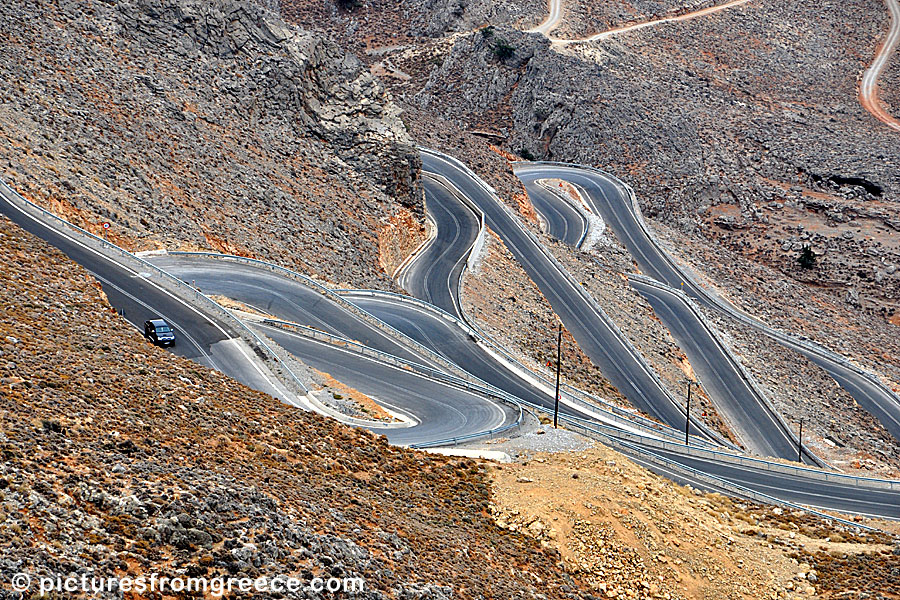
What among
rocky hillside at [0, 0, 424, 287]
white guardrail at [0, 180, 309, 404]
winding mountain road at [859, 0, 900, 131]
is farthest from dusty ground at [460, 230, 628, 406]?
winding mountain road at [859, 0, 900, 131]

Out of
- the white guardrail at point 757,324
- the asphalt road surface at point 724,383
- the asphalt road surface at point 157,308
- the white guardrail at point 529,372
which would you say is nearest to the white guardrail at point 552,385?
the white guardrail at point 529,372

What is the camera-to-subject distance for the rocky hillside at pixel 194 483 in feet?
48.3

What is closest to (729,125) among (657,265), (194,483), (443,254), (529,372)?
(657,265)

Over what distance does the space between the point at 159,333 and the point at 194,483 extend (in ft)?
47.6

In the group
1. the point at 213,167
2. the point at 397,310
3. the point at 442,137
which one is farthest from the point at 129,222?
the point at 442,137

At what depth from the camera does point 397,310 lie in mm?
44875

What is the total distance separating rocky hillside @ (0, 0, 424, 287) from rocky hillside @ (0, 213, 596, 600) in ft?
43.5

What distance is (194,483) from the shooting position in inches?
666

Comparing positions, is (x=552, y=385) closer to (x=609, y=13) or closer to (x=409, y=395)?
(x=409, y=395)

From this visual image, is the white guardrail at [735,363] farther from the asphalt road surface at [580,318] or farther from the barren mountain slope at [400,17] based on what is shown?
the barren mountain slope at [400,17]

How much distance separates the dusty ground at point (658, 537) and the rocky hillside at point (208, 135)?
71.4ft

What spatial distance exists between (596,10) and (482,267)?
6120 cm

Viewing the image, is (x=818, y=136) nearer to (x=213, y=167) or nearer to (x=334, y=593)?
(x=213, y=167)

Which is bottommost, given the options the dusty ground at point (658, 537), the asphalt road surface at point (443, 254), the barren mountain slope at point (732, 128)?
the dusty ground at point (658, 537)
